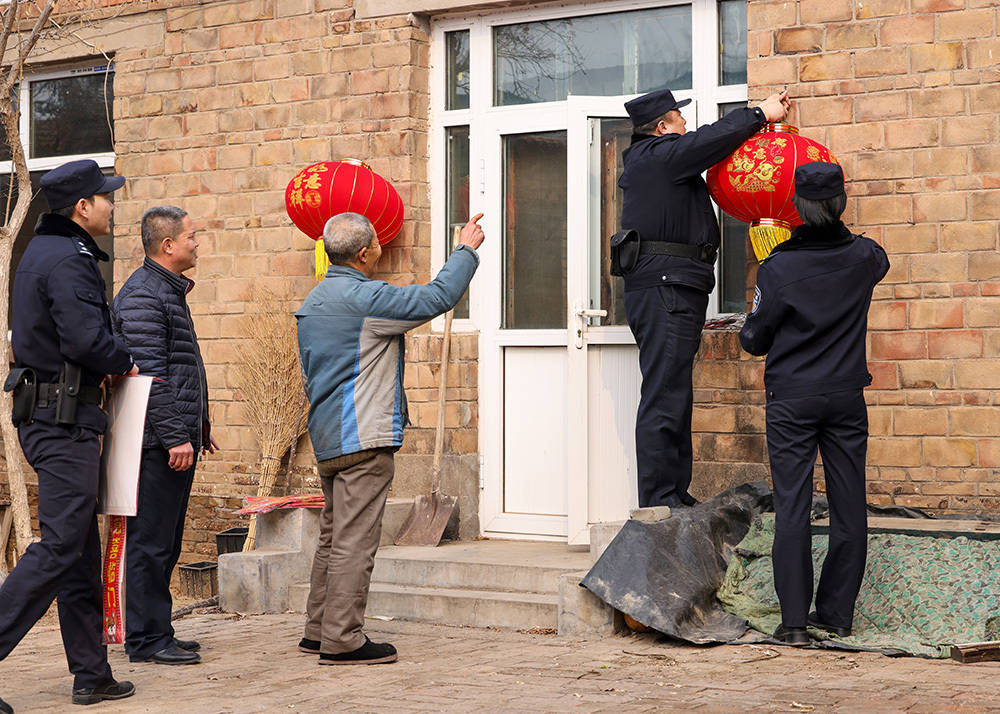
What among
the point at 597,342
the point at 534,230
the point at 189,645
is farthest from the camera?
the point at 534,230

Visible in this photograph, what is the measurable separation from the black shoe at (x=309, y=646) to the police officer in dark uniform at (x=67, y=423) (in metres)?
1.00

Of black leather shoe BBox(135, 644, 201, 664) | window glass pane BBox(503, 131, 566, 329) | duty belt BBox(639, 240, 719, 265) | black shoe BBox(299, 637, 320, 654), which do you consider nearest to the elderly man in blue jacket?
black shoe BBox(299, 637, 320, 654)

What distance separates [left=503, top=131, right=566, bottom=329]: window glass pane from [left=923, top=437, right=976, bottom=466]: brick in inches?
86.8

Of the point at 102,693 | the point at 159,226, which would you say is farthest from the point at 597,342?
the point at 102,693

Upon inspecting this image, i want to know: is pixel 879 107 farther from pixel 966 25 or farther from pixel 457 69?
pixel 457 69

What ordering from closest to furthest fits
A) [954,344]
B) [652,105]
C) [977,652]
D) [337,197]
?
[977,652], [652,105], [954,344], [337,197]

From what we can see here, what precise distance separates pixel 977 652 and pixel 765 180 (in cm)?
233

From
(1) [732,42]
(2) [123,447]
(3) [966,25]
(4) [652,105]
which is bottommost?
(2) [123,447]

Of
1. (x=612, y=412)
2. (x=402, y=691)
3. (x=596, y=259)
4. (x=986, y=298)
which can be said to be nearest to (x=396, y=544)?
(x=612, y=412)

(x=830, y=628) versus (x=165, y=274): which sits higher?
(x=165, y=274)

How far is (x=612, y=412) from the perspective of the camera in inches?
296

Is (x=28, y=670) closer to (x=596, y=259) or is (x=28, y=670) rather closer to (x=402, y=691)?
(x=402, y=691)

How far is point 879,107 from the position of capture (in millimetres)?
7090

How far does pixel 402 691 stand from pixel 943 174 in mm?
3793
